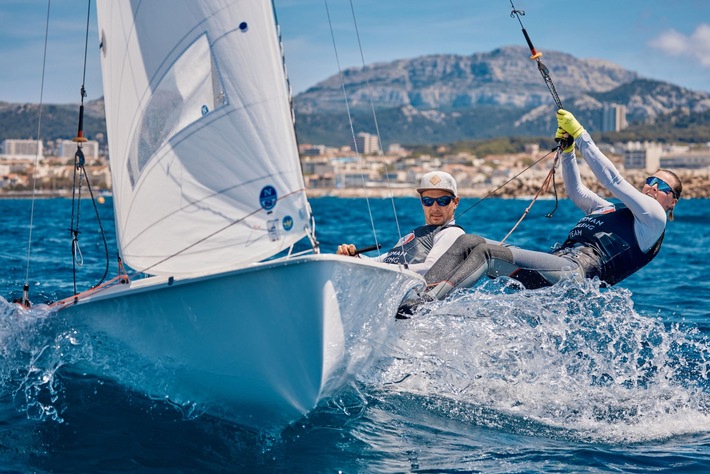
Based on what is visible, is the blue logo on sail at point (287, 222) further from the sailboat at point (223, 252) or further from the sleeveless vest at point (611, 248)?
the sleeveless vest at point (611, 248)

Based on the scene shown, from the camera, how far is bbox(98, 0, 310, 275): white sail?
4566 millimetres

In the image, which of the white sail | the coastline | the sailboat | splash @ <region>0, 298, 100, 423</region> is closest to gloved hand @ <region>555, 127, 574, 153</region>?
the sailboat

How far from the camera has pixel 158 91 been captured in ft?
16.4

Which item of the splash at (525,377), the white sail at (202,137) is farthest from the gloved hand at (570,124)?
the white sail at (202,137)

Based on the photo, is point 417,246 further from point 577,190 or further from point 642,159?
point 642,159

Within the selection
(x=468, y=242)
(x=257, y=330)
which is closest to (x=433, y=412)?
(x=468, y=242)

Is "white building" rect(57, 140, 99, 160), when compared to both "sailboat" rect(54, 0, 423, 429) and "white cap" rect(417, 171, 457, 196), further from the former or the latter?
"sailboat" rect(54, 0, 423, 429)

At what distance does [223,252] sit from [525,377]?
2.26 metres

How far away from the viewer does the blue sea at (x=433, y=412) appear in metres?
4.55

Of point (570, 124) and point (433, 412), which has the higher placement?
point (570, 124)

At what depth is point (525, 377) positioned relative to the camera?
5.75 metres

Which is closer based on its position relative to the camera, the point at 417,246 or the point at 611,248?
the point at 417,246

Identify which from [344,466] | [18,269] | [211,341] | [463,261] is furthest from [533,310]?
[18,269]

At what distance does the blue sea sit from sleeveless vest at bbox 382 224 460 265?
439 millimetres
